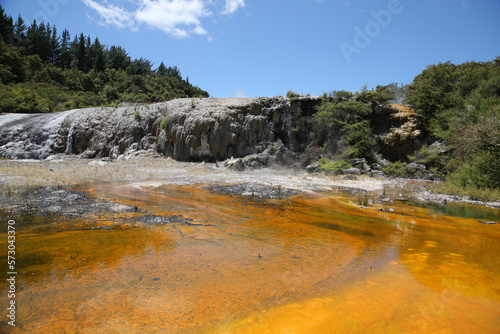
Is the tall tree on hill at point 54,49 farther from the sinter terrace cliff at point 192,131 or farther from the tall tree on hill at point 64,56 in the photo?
the sinter terrace cliff at point 192,131

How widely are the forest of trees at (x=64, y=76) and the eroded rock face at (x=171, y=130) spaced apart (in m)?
6.09

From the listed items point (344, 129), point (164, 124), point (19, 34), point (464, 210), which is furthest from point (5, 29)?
point (464, 210)

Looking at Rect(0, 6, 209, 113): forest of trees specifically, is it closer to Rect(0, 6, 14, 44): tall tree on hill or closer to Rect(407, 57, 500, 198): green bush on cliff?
Rect(0, 6, 14, 44): tall tree on hill

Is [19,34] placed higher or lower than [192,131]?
higher

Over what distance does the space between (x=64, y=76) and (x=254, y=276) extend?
176ft

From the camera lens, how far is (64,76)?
44.4 metres

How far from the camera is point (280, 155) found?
21.1 m

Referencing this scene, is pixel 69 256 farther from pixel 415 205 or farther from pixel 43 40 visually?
pixel 43 40

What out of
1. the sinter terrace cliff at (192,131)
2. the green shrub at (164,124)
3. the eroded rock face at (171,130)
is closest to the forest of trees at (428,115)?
the sinter terrace cliff at (192,131)

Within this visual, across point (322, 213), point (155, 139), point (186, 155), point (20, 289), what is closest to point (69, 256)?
point (20, 289)

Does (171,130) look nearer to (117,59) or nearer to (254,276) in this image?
(254,276)

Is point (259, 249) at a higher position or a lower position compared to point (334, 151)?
lower

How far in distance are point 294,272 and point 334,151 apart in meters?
17.2

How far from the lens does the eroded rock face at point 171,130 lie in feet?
72.6
